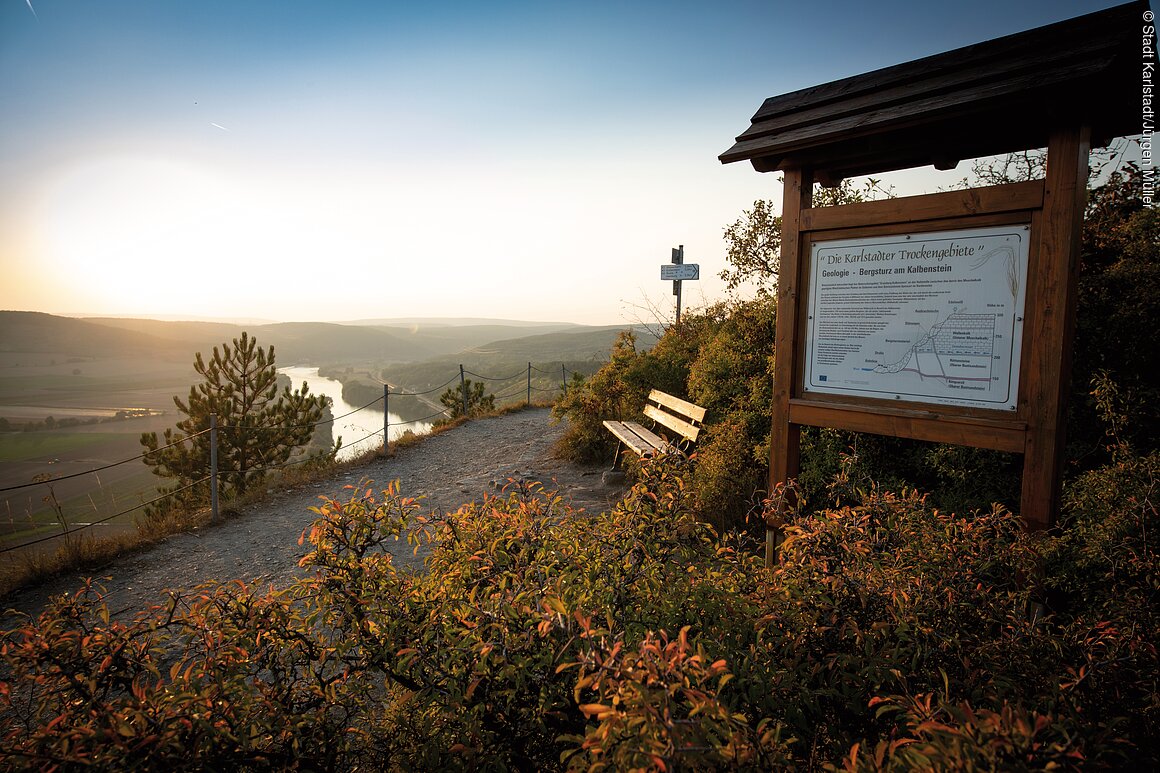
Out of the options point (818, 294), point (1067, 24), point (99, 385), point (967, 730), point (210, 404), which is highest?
point (1067, 24)

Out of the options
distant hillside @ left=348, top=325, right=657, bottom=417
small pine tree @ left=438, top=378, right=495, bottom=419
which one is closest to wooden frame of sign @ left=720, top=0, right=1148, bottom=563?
small pine tree @ left=438, top=378, right=495, bottom=419

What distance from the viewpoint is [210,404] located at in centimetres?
1220

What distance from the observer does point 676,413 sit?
7.00 metres

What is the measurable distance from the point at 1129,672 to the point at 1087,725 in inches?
25.4

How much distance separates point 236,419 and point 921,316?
13262mm

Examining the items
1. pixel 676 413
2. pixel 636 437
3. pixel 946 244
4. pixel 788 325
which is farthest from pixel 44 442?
pixel 946 244

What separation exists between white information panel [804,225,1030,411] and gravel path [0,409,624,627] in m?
2.13

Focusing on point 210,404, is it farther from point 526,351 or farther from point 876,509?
point 526,351

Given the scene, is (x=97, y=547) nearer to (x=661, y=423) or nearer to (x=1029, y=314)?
(x=661, y=423)

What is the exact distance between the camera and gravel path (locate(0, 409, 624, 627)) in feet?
16.3

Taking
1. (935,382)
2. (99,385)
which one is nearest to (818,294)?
(935,382)

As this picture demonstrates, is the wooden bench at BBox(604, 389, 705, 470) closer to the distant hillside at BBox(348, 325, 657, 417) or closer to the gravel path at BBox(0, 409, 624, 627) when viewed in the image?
the gravel path at BBox(0, 409, 624, 627)

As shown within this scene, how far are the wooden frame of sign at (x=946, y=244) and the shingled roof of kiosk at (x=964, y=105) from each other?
1 centimetres

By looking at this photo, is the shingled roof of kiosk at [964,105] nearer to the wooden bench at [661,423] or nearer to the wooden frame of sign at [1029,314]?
the wooden frame of sign at [1029,314]
